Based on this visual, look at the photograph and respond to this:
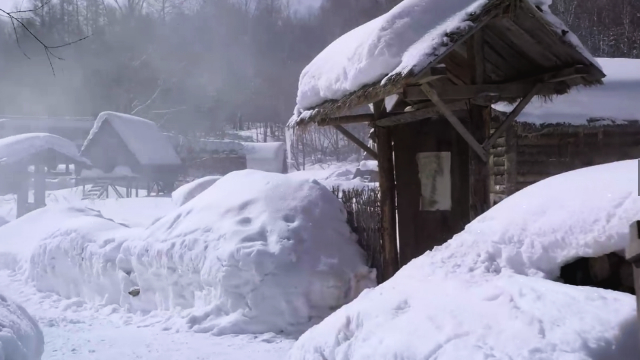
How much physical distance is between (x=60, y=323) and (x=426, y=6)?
676 cm

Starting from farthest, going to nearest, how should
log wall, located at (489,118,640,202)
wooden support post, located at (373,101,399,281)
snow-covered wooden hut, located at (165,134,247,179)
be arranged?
snow-covered wooden hut, located at (165,134,247,179), log wall, located at (489,118,640,202), wooden support post, located at (373,101,399,281)

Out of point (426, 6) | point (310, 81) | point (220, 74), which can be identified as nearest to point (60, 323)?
point (310, 81)

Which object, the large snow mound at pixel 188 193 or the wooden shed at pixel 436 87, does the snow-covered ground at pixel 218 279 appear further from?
the large snow mound at pixel 188 193

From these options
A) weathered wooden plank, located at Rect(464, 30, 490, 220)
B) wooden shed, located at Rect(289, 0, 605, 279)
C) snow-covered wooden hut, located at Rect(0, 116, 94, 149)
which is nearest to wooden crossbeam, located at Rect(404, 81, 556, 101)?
wooden shed, located at Rect(289, 0, 605, 279)

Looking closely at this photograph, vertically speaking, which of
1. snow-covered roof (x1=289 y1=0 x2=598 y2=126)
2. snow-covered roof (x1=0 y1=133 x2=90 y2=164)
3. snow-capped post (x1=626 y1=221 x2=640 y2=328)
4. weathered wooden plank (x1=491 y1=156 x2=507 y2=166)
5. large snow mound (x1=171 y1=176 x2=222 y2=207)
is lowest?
large snow mound (x1=171 y1=176 x2=222 y2=207)

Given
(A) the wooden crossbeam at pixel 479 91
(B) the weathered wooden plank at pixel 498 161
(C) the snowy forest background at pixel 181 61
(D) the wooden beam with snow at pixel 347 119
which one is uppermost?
(C) the snowy forest background at pixel 181 61

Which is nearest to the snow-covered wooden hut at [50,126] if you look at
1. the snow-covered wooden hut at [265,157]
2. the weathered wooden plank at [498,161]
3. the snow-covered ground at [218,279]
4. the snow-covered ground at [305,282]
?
the snow-covered wooden hut at [265,157]

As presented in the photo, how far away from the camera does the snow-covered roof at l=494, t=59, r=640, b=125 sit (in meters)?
11.7

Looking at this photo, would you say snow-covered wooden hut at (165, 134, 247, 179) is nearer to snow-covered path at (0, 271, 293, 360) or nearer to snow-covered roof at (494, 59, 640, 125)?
snow-covered roof at (494, 59, 640, 125)

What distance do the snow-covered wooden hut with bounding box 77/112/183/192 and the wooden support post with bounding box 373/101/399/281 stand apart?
A: 2456 centimetres

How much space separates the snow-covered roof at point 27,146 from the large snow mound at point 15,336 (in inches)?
771

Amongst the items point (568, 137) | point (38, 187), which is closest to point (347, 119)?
point (568, 137)

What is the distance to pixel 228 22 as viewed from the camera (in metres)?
49.8

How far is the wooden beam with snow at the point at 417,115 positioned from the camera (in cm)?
779
